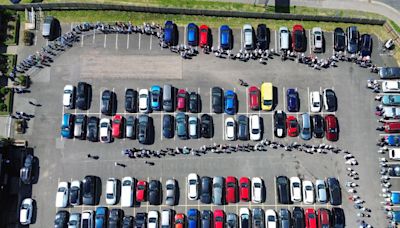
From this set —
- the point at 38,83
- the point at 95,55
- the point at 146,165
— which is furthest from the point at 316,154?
the point at 38,83

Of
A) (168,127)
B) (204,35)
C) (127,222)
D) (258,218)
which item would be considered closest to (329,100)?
(258,218)

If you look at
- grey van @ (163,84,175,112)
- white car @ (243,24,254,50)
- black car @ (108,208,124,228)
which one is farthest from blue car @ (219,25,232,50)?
black car @ (108,208,124,228)

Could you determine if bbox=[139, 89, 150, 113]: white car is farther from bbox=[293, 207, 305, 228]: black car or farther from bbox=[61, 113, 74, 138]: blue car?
bbox=[293, 207, 305, 228]: black car

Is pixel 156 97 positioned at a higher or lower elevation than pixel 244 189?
higher

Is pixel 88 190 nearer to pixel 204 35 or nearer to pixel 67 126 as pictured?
pixel 67 126

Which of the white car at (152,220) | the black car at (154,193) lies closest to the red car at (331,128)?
the black car at (154,193)
